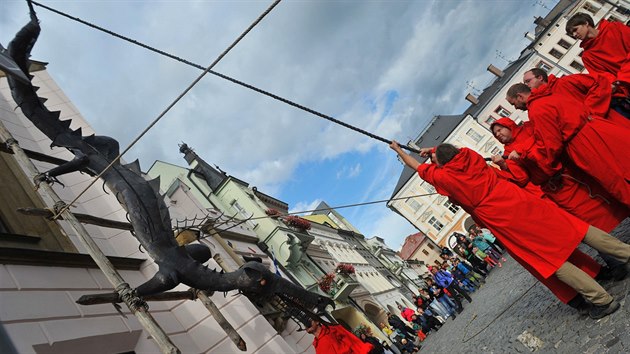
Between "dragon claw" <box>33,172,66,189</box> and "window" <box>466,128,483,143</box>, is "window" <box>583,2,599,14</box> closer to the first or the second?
"window" <box>466,128,483,143</box>

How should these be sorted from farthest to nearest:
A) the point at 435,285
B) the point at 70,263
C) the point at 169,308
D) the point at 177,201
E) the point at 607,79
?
the point at 177,201 < the point at 435,285 < the point at 169,308 < the point at 70,263 < the point at 607,79

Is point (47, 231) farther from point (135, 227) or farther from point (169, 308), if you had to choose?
point (169, 308)

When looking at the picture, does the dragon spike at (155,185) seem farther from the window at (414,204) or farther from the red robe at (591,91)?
the window at (414,204)

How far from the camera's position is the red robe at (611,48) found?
483cm

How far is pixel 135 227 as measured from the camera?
16.1 ft

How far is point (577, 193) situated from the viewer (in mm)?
4672

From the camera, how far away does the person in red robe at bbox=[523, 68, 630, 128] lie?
179 inches

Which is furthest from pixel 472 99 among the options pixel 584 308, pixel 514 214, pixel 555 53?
pixel 514 214

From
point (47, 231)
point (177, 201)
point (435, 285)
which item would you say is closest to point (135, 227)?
point (47, 231)

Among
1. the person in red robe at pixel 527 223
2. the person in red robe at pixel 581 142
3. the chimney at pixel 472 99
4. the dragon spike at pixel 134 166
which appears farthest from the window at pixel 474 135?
the dragon spike at pixel 134 166

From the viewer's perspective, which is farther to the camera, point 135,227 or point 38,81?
point 38,81

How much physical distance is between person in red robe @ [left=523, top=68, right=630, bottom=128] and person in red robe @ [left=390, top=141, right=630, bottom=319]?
1323 mm

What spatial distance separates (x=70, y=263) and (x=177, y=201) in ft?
32.1

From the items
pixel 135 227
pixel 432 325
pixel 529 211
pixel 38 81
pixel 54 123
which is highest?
pixel 38 81
